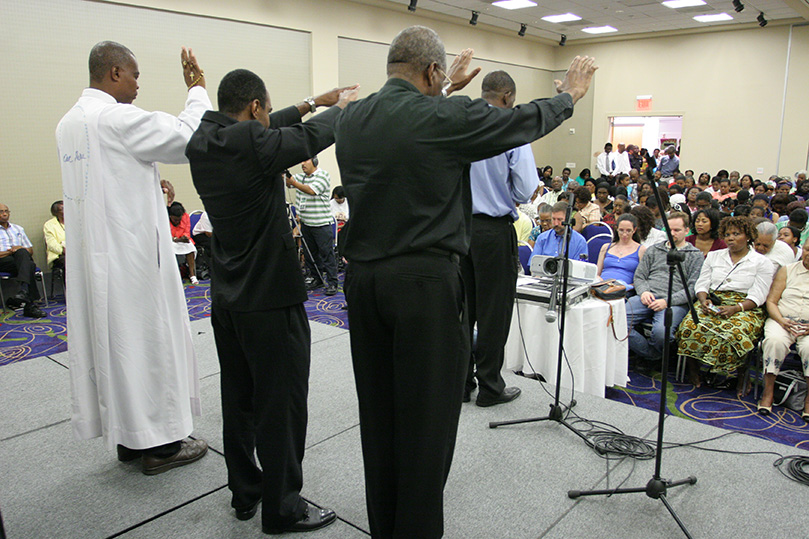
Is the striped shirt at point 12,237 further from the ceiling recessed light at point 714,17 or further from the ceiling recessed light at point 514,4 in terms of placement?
the ceiling recessed light at point 714,17

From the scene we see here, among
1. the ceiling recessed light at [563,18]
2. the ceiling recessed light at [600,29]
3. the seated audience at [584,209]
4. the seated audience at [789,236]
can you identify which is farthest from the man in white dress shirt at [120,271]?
the ceiling recessed light at [600,29]

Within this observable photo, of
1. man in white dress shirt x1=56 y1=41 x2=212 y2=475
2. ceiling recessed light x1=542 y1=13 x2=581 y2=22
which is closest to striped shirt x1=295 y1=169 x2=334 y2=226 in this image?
man in white dress shirt x1=56 y1=41 x2=212 y2=475

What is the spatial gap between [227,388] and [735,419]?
322 cm

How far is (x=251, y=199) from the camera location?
189cm

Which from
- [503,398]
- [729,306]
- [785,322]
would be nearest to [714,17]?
[729,306]

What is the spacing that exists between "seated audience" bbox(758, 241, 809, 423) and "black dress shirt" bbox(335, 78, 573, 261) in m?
3.14

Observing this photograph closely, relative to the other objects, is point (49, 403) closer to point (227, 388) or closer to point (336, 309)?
point (227, 388)

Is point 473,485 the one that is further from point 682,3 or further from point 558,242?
point 682,3

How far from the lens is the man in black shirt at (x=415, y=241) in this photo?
1573 mm

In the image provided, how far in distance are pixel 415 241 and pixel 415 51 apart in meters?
0.56

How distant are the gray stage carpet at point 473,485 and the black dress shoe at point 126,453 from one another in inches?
1.6

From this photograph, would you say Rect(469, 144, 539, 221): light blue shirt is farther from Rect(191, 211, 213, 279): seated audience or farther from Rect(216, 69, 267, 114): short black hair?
Rect(191, 211, 213, 279): seated audience

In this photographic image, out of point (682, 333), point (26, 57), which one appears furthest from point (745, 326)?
point (26, 57)

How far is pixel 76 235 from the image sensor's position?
2.39 metres
